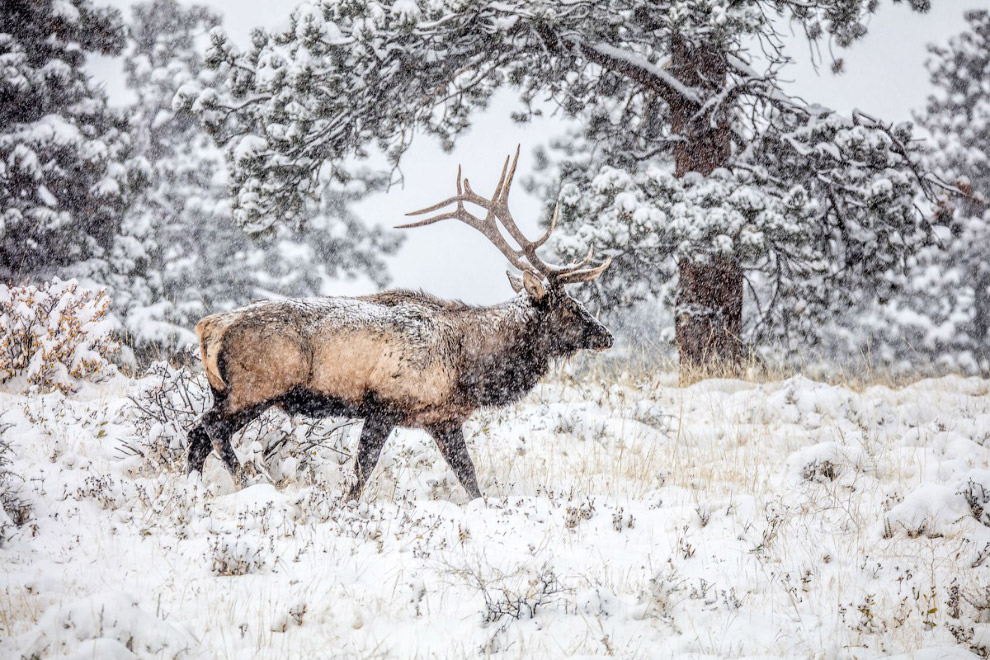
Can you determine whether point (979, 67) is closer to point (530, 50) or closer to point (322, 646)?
point (530, 50)

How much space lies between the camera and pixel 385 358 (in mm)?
5023

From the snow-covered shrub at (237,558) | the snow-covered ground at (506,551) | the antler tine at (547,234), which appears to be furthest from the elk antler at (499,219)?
the snow-covered shrub at (237,558)

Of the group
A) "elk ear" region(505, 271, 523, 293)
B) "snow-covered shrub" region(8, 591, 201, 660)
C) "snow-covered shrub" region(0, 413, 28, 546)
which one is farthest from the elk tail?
"elk ear" region(505, 271, 523, 293)

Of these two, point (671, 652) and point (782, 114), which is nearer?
point (671, 652)

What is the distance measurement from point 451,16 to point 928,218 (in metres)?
6.36

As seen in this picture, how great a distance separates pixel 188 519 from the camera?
412cm

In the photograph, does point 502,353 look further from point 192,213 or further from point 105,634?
point 192,213

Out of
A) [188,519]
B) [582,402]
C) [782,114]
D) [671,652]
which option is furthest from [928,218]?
[188,519]

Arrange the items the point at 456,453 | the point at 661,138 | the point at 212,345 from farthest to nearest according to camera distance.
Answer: the point at 661,138 < the point at 456,453 < the point at 212,345

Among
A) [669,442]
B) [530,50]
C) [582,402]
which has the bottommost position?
[669,442]

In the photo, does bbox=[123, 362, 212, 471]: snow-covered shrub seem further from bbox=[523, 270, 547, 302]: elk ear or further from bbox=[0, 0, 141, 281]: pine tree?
bbox=[0, 0, 141, 281]: pine tree

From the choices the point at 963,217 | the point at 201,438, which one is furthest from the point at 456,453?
the point at 963,217

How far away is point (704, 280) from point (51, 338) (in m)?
7.35

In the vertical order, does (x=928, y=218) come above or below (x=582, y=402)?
above
